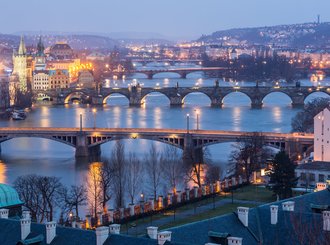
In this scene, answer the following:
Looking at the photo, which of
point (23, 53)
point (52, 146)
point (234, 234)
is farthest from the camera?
point (23, 53)

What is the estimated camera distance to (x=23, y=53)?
233ft

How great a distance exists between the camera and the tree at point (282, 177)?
63.6 feet

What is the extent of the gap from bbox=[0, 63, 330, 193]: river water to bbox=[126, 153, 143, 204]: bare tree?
1.31 meters

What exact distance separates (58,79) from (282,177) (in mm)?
51889

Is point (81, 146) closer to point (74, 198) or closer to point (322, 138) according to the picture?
point (322, 138)

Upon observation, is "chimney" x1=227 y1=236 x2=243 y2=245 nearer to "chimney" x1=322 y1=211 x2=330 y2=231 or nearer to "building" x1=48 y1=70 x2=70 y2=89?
"chimney" x1=322 y1=211 x2=330 y2=231

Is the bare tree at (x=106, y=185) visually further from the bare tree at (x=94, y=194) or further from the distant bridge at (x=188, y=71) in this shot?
the distant bridge at (x=188, y=71)

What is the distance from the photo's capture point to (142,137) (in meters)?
31.8

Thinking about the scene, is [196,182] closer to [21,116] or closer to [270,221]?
[270,221]

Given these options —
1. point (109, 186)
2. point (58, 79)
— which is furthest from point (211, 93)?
point (109, 186)

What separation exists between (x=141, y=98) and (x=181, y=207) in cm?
3614

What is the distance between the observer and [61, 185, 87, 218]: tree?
63.2 ft

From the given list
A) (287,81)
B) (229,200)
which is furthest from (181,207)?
(287,81)

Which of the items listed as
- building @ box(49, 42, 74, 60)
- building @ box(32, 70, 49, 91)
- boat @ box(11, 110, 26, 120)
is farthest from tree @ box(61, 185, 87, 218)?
building @ box(49, 42, 74, 60)
